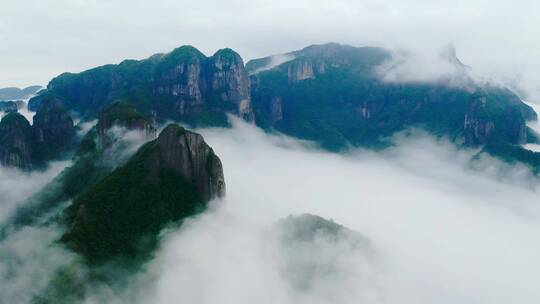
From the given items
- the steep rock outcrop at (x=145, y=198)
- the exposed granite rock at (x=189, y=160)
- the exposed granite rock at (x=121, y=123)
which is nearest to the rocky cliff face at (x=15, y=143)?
the exposed granite rock at (x=121, y=123)

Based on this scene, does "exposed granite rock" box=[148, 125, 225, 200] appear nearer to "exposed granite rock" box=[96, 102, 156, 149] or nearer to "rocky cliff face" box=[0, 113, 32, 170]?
"exposed granite rock" box=[96, 102, 156, 149]

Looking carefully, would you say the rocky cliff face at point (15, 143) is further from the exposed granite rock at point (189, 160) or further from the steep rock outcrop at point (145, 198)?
the exposed granite rock at point (189, 160)

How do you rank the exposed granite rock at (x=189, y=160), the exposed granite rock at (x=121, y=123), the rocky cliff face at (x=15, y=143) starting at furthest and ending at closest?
the rocky cliff face at (x=15, y=143), the exposed granite rock at (x=121, y=123), the exposed granite rock at (x=189, y=160)

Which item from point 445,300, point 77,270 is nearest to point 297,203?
point 445,300

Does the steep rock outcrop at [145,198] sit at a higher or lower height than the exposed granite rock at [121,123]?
lower

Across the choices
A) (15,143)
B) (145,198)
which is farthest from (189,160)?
(15,143)

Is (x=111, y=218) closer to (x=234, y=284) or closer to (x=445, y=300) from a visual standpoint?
(x=234, y=284)

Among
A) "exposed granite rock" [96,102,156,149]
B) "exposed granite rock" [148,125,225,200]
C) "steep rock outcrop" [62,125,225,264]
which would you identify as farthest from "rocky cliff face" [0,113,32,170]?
"exposed granite rock" [148,125,225,200]
